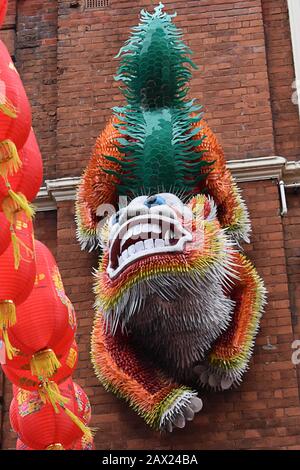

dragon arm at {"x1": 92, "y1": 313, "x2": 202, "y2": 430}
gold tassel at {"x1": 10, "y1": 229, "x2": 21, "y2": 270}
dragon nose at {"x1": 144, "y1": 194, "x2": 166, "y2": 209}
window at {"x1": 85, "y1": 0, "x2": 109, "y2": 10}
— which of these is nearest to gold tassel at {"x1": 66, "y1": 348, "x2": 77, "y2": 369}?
gold tassel at {"x1": 10, "y1": 229, "x2": 21, "y2": 270}

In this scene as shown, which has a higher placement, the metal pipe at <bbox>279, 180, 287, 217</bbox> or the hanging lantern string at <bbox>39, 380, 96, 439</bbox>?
the metal pipe at <bbox>279, 180, 287, 217</bbox>

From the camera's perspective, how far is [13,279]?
226 inches

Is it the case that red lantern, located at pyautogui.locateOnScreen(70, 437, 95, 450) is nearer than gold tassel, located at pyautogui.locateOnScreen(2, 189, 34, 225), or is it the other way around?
gold tassel, located at pyautogui.locateOnScreen(2, 189, 34, 225)

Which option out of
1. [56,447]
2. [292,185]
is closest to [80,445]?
[56,447]

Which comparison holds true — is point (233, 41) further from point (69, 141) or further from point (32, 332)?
point (32, 332)

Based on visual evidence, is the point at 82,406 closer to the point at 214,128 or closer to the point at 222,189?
the point at 222,189

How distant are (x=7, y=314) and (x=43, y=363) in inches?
20.2

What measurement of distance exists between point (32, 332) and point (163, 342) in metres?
1.65

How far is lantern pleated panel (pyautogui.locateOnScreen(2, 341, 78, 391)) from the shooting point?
20.2 ft

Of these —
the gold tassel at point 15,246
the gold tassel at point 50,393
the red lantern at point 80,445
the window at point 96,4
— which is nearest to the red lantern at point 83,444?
the red lantern at point 80,445

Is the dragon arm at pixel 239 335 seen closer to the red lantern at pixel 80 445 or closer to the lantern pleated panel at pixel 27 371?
the red lantern at pixel 80 445

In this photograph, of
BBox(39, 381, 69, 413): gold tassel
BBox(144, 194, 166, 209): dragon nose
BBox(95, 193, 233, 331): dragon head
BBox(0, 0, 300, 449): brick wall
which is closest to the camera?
BBox(39, 381, 69, 413): gold tassel

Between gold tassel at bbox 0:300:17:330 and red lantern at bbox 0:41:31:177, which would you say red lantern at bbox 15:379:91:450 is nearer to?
gold tassel at bbox 0:300:17:330

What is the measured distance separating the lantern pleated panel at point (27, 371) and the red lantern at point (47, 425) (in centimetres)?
16
